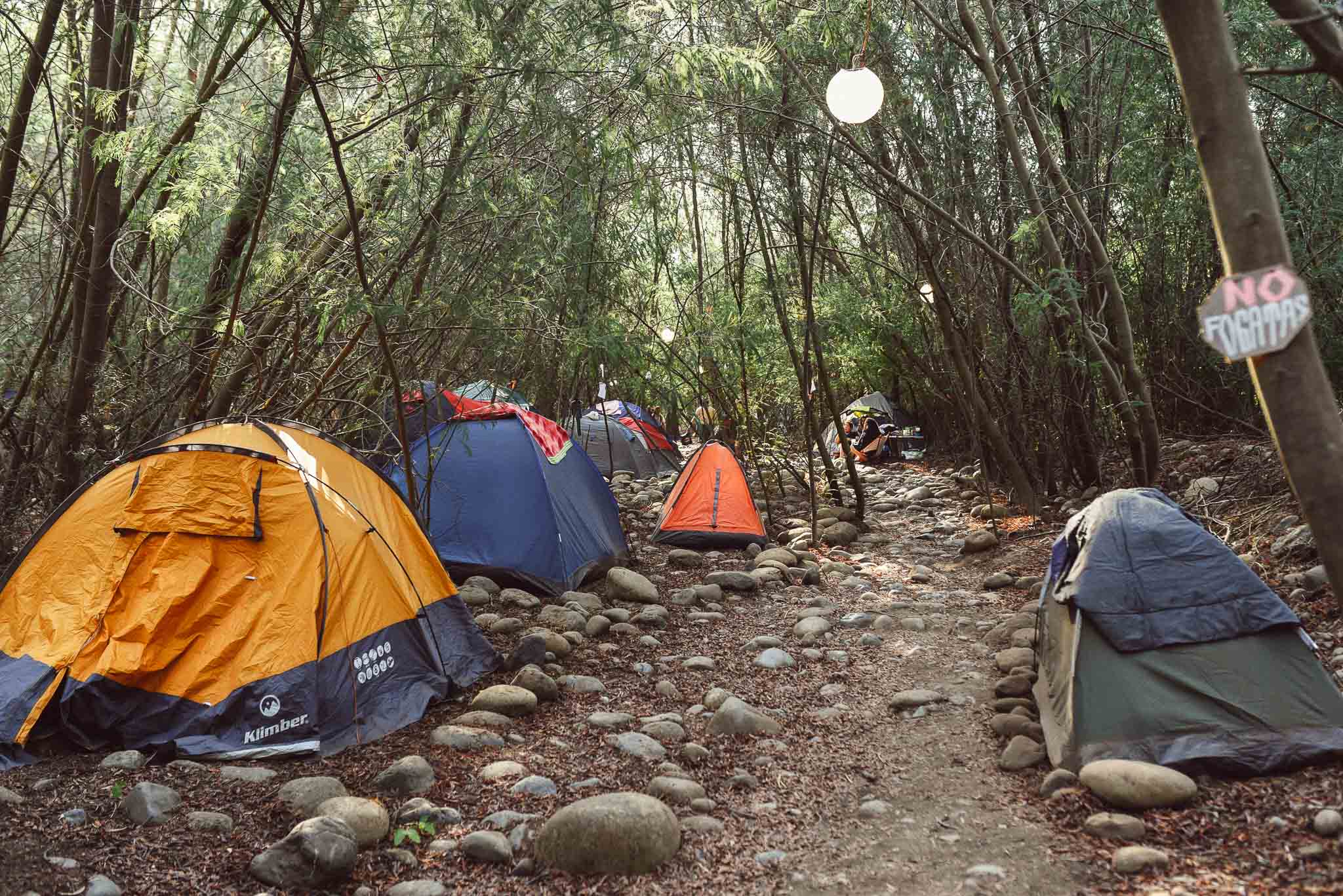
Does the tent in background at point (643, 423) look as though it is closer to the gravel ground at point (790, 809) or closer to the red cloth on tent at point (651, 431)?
the red cloth on tent at point (651, 431)

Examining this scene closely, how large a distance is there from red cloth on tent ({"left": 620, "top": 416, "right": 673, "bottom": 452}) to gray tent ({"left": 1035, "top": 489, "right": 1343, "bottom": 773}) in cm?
1050

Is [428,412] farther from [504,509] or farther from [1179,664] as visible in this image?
[1179,664]

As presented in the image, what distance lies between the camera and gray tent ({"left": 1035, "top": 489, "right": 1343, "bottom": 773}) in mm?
3373

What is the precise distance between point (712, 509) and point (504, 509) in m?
2.33

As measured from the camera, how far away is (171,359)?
19.8 ft

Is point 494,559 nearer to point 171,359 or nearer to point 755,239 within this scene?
point 171,359

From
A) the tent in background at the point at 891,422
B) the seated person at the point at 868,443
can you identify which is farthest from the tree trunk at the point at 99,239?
the seated person at the point at 868,443

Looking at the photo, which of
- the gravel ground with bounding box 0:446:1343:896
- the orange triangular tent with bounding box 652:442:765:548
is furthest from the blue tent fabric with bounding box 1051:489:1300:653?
the orange triangular tent with bounding box 652:442:765:548

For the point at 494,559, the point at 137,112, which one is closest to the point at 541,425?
the point at 494,559

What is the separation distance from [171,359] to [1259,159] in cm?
581

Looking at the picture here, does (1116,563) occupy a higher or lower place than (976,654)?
higher

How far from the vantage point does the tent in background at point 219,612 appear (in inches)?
166

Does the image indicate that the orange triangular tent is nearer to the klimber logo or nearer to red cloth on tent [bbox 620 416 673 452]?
red cloth on tent [bbox 620 416 673 452]

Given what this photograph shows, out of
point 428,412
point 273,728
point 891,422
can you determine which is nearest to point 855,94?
point 428,412
